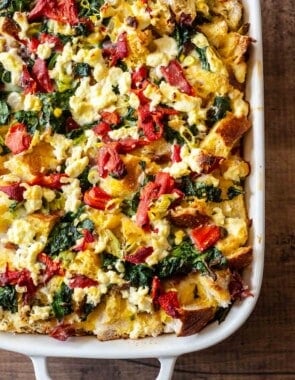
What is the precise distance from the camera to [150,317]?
2.66 metres

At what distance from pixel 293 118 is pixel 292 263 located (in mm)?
614

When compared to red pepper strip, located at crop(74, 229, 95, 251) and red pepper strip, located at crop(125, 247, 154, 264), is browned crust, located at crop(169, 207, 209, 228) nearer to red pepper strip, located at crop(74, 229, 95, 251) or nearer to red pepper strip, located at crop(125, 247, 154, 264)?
red pepper strip, located at crop(125, 247, 154, 264)

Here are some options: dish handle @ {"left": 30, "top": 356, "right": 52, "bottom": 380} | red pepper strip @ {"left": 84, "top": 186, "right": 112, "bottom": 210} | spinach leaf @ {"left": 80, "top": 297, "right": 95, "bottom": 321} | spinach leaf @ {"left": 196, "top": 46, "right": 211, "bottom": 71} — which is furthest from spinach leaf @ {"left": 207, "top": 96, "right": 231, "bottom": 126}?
dish handle @ {"left": 30, "top": 356, "right": 52, "bottom": 380}

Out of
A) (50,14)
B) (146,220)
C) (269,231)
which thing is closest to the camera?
(146,220)

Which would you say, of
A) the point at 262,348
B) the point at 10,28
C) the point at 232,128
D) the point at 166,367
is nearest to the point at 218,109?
the point at 232,128

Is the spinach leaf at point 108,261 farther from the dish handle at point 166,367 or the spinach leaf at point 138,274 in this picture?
the dish handle at point 166,367

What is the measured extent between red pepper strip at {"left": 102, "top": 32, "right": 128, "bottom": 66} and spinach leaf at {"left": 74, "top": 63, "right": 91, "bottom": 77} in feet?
0.27

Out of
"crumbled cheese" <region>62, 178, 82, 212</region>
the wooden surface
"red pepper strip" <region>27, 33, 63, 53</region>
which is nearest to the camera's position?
"crumbled cheese" <region>62, 178, 82, 212</region>

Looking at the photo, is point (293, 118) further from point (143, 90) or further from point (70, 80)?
point (70, 80)

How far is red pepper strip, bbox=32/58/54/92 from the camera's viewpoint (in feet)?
9.08

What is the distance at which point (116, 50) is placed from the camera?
2750mm

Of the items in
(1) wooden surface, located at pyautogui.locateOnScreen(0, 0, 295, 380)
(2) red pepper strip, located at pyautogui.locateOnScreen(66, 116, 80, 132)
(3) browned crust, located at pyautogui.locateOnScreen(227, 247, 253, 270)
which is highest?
(2) red pepper strip, located at pyautogui.locateOnScreen(66, 116, 80, 132)

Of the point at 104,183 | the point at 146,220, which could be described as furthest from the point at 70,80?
the point at 146,220

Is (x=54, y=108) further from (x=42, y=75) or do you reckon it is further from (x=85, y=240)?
(x=85, y=240)
